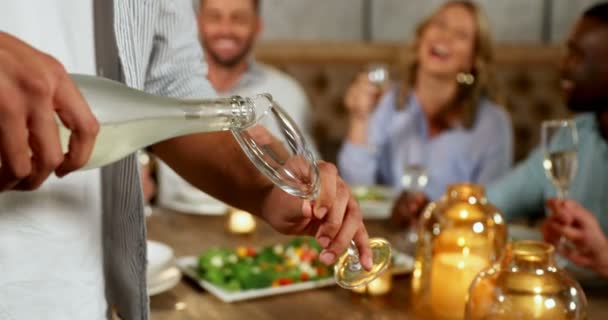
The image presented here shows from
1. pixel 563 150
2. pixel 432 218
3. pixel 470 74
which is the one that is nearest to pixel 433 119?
pixel 470 74

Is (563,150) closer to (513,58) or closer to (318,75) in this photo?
(318,75)

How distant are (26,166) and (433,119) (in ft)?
8.10

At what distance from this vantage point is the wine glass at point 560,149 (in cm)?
125

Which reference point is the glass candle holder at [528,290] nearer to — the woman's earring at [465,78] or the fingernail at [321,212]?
the fingernail at [321,212]

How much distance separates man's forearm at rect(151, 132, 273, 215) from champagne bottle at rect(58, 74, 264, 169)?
13cm

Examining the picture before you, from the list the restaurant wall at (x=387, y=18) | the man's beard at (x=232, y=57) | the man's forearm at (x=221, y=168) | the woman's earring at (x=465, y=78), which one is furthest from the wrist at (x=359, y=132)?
the man's forearm at (x=221, y=168)

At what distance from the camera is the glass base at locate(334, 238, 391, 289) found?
0.70 m

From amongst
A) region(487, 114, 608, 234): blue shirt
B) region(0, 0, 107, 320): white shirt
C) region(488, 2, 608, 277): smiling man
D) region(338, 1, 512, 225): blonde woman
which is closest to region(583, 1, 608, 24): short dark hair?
region(488, 2, 608, 277): smiling man

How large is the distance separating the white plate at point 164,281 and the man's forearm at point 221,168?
1.23ft

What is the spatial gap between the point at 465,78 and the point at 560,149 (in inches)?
58.4

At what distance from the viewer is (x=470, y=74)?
272 centimetres

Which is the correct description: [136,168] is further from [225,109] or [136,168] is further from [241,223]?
[241,223]

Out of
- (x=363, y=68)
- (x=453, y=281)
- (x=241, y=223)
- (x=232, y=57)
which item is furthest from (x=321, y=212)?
(x=363, y=68)

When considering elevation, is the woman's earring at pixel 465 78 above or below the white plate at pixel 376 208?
above
